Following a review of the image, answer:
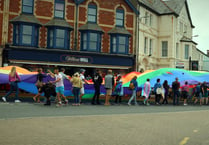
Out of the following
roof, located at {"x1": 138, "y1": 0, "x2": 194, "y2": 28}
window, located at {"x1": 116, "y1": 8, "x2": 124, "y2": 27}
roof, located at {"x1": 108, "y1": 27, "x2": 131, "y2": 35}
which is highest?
roof, located at {"x1": 138, "y1": 0, "x2": 194, "y2": 28}

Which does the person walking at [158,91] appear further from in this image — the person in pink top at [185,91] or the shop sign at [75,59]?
the shop sign at [75,59]

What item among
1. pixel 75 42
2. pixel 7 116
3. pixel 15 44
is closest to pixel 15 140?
pixel 7 116

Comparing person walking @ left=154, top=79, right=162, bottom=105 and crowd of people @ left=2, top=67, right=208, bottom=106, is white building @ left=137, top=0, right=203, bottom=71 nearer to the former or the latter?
crowd of people @ left=2, top=67, right=208, bottom=106

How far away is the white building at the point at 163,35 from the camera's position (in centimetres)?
3295

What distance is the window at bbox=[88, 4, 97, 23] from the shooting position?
96.9 ft

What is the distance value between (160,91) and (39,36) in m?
14.7

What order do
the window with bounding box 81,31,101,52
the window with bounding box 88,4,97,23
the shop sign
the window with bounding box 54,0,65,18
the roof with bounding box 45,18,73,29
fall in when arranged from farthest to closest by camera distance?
the window with bounding box 88,4,97,23
the window with bounding box 81,31,101,52
the window with bounding box 54,0,65,18
the shop sign
the roof with bounding box 45,18,73,29

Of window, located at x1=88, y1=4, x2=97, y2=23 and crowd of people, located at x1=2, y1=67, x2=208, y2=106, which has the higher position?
window, located at x1=88, y1=4, x2=97, y2=23

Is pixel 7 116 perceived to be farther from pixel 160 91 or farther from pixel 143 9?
pixel 143 9

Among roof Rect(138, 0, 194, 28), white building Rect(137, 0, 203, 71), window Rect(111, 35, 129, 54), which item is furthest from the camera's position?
roof Rect(138, 0, 194, 28)

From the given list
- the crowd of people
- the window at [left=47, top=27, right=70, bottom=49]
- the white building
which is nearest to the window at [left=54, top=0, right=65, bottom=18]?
the window at [left=47, top=27, right=70, bottom=49]

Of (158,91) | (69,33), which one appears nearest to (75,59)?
(69,33)

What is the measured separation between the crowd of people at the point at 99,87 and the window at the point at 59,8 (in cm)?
1297

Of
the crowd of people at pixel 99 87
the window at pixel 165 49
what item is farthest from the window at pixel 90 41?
the crowd of people at pixel 99 87
